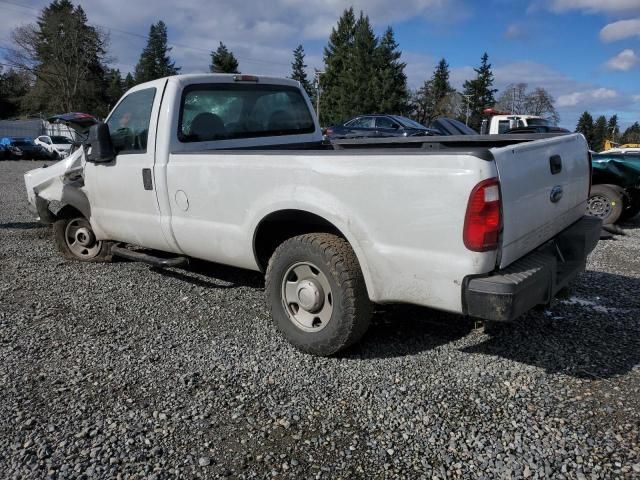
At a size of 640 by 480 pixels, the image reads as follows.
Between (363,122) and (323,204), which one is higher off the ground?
(363,122)

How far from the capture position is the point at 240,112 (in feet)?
15.9

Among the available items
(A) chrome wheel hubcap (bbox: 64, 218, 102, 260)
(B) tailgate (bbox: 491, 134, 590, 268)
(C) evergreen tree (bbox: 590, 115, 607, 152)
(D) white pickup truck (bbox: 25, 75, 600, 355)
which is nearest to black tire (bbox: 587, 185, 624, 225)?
(D) white pickup truck (bbox: 25, 75, 600, 355)

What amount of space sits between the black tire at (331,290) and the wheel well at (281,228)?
5.7 inches

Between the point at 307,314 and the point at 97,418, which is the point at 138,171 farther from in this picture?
the point at 97,418

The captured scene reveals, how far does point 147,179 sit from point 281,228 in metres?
1.33

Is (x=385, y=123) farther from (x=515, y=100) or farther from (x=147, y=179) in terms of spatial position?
(x=515, y=100)

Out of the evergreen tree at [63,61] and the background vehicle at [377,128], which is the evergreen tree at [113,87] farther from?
the background vehicle at [377,128]

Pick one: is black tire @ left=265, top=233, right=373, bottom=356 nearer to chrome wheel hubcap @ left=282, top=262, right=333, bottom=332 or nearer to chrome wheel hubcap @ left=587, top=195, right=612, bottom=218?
chrome wheel hubcap @ left=282, top=262, right=333, bottom=332

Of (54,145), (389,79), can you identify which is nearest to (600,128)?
(389,79)

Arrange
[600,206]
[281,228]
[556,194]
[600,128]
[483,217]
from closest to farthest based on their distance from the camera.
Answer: [483,217] → [556,194] → [281,228] → [600,206] → [600,128]

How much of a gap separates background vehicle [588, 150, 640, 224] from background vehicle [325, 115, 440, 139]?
32.3ft

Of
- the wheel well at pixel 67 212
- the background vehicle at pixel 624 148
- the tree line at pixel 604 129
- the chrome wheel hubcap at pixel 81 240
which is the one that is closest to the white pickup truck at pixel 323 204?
the wheel well at pixel 67 212

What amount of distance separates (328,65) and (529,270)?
6715 centimetres

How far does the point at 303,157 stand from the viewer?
3.36 meters
